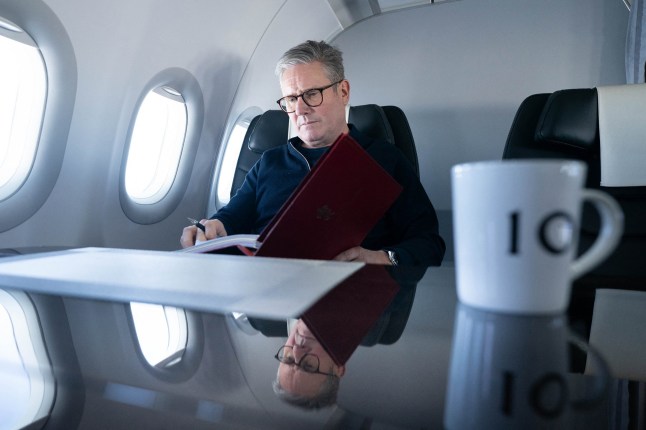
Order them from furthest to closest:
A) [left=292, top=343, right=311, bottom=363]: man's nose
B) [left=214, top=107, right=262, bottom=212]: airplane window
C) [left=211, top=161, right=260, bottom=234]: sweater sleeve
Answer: [left=214, top=107, right=262, bottom=212]: airplane window, [left=211, top=161, right=260, bottom=234]: sweater sleeve, [left=292, top=343, right=311, bottom=363]: man's nose

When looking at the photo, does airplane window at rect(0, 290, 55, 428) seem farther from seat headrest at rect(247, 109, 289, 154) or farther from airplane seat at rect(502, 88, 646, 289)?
seat headrest at rect(247, 109, 289, 154)

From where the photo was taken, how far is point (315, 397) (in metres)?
0.26

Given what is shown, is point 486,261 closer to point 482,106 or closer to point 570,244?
point 570,244

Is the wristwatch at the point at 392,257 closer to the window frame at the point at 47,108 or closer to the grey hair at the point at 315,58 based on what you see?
the grey hair at the point at 315,58

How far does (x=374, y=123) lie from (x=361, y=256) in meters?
0.97

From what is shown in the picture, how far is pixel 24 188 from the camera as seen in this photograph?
1433 millimetres

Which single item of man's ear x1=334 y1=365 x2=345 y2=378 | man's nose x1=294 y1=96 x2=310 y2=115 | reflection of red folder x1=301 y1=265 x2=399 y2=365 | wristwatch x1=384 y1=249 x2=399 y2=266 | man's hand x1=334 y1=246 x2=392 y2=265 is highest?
man's nose x1=294 y1=96 x2=310 y2=115

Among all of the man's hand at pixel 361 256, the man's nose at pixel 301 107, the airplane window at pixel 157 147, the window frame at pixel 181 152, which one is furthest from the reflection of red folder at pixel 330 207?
the airplane window at pixel 157 147

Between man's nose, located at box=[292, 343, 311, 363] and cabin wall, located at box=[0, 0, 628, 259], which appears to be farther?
cabin wall, located at box=[0, 0, 628, 259]

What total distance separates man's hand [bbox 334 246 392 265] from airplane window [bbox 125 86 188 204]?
4.48 feet

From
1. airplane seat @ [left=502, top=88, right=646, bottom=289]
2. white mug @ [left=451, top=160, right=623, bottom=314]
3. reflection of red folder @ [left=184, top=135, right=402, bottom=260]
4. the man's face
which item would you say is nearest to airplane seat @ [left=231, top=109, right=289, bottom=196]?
the man's face

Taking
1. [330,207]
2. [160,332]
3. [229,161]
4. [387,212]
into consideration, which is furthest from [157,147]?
[160,332]

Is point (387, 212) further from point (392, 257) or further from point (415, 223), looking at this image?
point (392, 257)

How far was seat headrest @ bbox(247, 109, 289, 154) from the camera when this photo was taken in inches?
82.8
